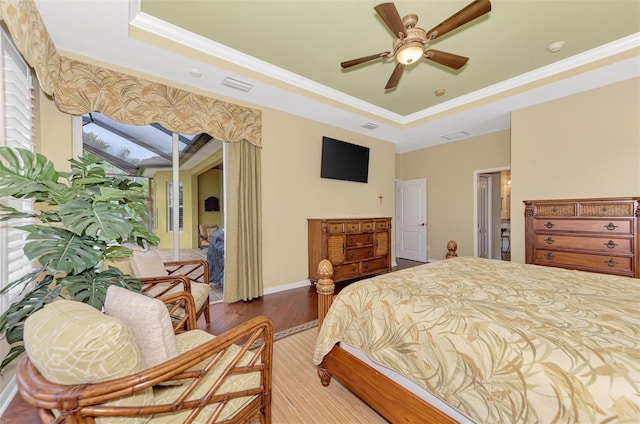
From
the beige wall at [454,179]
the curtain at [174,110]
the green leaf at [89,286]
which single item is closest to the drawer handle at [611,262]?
the beige wall at [454,179]

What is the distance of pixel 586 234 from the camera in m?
2.84

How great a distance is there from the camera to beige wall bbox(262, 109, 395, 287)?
3756mm

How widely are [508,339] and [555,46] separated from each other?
3259 millimetres

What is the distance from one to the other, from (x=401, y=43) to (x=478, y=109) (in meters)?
2.48

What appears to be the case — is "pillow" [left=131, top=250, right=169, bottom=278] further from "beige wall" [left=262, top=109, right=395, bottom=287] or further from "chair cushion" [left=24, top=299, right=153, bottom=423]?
"chair cushion" [left=24, top=299, right=153, bottom=423]

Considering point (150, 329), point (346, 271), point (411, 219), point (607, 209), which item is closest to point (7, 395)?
point (150, 329)

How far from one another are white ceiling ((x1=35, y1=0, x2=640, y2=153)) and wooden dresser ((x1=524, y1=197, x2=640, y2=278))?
1.47 m

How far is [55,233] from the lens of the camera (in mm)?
1260

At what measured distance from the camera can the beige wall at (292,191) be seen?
3756 millimetres

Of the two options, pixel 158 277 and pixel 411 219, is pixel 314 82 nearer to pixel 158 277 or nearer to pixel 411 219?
pixel 158 277

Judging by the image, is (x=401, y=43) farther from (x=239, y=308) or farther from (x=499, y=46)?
(x=239, y=308)

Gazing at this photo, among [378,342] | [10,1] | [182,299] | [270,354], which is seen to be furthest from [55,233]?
[378,342]

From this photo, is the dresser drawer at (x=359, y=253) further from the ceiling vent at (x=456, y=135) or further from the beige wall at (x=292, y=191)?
the ceiling vent at (x=456, y=135)

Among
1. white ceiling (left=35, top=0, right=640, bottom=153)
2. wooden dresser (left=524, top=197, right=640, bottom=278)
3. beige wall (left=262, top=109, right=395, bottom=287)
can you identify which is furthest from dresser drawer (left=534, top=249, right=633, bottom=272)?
beige wall (left=262, top=109, right=395, bottom=287)
